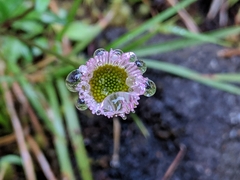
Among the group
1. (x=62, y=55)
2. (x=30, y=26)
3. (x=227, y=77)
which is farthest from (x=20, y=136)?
(x=227, y=77)

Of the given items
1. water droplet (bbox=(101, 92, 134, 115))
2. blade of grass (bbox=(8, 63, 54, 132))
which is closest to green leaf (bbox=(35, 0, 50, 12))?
blade of grass (bbox=(8, 63, 54, 132))

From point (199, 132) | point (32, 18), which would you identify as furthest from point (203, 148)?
point (32, 18)

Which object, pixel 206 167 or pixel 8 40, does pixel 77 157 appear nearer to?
pixel 206 167

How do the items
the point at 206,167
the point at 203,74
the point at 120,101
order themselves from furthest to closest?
the point at 203,74, the point at 206,167, the point at 120,101

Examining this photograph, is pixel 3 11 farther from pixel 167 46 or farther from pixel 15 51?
pixel 167 46

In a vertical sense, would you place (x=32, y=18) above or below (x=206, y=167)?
above

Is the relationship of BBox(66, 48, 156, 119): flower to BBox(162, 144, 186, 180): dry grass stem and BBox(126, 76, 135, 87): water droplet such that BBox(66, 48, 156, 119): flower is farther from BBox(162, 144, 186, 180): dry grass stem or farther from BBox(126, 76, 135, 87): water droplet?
BBox(162, 144, 186, 180): dry grass stem
